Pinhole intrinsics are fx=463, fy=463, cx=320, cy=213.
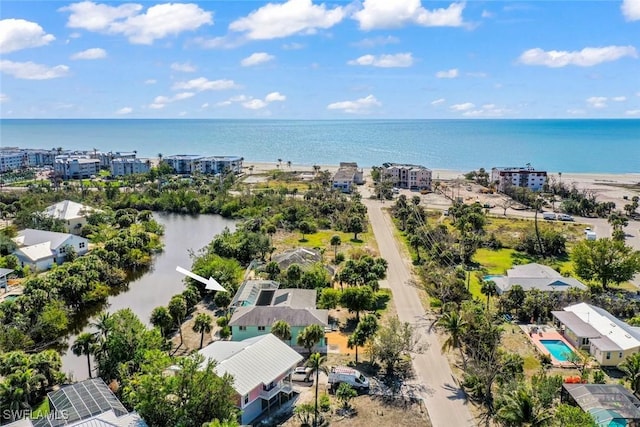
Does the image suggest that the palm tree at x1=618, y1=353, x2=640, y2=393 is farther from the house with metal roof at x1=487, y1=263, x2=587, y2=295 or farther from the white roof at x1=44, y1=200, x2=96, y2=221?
the white roof at x1=44, y1=200, x2=96, y2=221

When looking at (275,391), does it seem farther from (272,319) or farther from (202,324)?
(202,324)

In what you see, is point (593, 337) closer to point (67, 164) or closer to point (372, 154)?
point (67, 164)

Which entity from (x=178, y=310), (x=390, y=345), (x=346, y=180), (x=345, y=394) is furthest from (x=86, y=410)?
(x=346, y=180)

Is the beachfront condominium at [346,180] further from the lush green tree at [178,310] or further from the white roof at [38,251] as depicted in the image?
the lush green tree at [178,310]

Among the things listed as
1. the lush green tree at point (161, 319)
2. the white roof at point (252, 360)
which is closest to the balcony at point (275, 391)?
the white roof at point (252, 360)

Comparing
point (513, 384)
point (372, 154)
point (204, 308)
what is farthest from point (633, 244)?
point (372, 154)
